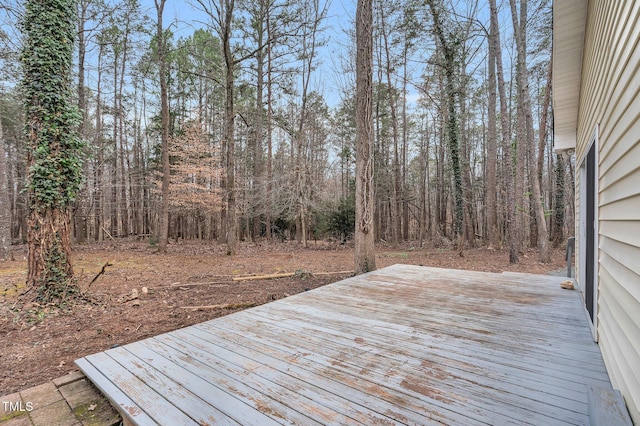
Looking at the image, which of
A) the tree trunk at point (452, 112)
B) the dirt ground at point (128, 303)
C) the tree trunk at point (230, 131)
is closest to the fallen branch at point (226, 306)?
the dirt ground at point (128, 303)

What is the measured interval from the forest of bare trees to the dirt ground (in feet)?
7.96

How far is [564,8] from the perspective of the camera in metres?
2.87

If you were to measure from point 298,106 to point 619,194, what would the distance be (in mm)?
13716

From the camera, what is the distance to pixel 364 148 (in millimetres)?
5656

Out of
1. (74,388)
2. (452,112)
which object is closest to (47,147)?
(74,388)

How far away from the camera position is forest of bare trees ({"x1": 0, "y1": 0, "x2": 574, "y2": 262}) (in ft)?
30.7

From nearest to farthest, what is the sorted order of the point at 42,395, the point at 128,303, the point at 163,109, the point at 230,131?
the point at 42,395
the point at 128,303
the point at 230,131
the point at 163,109

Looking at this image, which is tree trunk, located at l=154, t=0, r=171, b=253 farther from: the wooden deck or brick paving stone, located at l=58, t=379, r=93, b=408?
brick paving stone, located at l=58, t=379, r=93, b=408

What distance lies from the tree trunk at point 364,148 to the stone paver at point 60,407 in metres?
4.22

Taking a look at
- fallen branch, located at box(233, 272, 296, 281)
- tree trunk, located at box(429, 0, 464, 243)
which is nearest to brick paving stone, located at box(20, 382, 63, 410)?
fallen branch, located at box(233, 272, 296, 281)

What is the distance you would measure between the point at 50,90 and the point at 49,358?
3439 mm

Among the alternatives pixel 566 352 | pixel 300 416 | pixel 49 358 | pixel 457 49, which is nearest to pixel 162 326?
pixel 49 358

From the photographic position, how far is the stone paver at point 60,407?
1792 millimetres

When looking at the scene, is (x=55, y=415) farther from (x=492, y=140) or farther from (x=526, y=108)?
(x=526, y=108)
